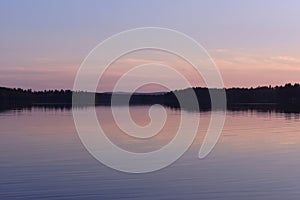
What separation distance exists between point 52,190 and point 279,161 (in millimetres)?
11733

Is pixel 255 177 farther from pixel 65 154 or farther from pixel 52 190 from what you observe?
pixel 65 154

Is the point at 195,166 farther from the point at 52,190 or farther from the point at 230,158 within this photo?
the point at 52,190

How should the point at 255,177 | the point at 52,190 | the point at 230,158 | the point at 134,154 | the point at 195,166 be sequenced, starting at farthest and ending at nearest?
the point at 134,154 → the point at 230,158 → the point at 195,166 → the point at 255,177 → the point at 52,190

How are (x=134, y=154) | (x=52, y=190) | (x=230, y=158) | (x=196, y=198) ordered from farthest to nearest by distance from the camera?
(x=134, y=154), (x=230, y=158), (x=52, y=190), (x=196, y=198)

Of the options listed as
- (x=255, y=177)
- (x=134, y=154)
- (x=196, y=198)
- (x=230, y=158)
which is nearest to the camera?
(x=196, y=198)

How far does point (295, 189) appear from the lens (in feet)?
56.2

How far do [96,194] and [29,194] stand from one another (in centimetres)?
225

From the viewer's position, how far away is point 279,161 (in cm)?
2361

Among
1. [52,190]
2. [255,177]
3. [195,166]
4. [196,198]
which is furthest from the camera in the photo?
[195,166]

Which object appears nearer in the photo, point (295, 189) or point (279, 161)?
point (295, 189)

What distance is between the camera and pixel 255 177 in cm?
1931

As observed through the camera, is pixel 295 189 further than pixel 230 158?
No

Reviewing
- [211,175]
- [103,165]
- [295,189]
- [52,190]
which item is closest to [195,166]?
[211,175]

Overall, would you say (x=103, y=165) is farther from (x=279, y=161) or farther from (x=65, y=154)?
(x=279, y=161)
